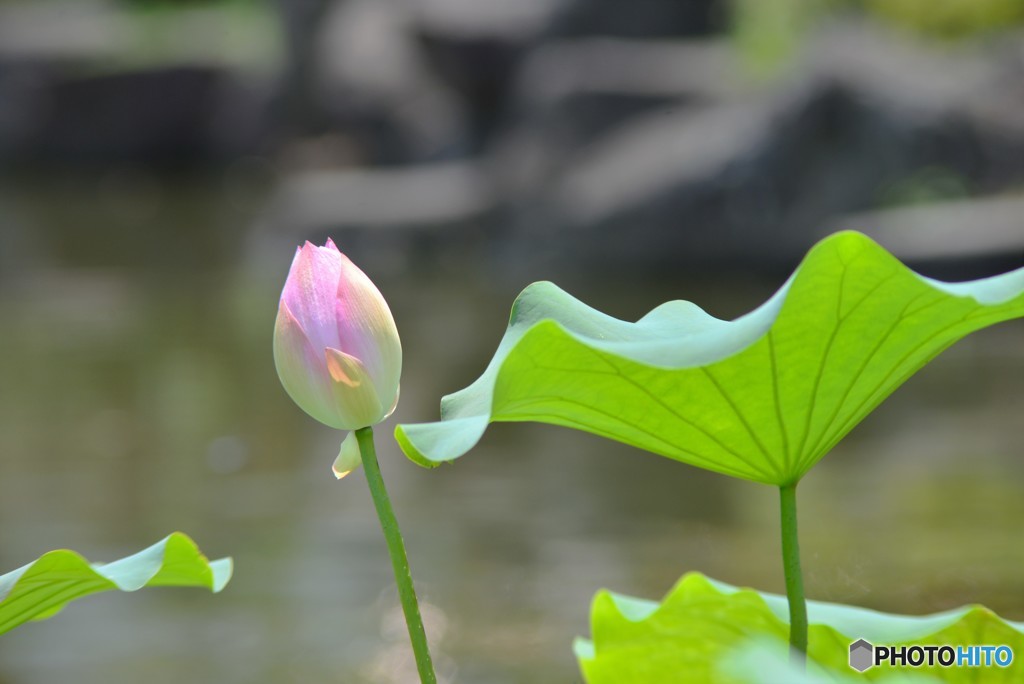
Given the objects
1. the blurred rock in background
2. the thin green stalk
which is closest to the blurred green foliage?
the blurred rock in background

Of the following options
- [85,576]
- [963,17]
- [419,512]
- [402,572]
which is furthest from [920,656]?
[963,17]

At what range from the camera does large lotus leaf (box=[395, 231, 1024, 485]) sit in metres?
0.48

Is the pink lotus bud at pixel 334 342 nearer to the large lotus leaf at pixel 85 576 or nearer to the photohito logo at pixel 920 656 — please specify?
the large lotus leaf at pixel 85 576

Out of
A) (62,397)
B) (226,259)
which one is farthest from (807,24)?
(62,397)

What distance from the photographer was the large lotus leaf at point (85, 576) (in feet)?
1.73

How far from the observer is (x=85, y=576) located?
0.54 meters

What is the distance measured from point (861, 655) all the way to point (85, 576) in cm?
37

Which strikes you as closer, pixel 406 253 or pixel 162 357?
pixel 162 357

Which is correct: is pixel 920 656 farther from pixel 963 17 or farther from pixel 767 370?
pixel 963 17

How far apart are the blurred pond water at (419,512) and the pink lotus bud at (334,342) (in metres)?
0.76

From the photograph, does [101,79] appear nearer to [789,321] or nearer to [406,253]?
[406,253]

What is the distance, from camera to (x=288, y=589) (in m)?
1.77

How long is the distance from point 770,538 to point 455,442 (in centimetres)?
149

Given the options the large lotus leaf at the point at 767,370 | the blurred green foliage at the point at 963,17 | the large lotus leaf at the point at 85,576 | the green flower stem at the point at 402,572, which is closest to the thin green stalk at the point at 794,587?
the large lotus leaf at the point at 767,370
